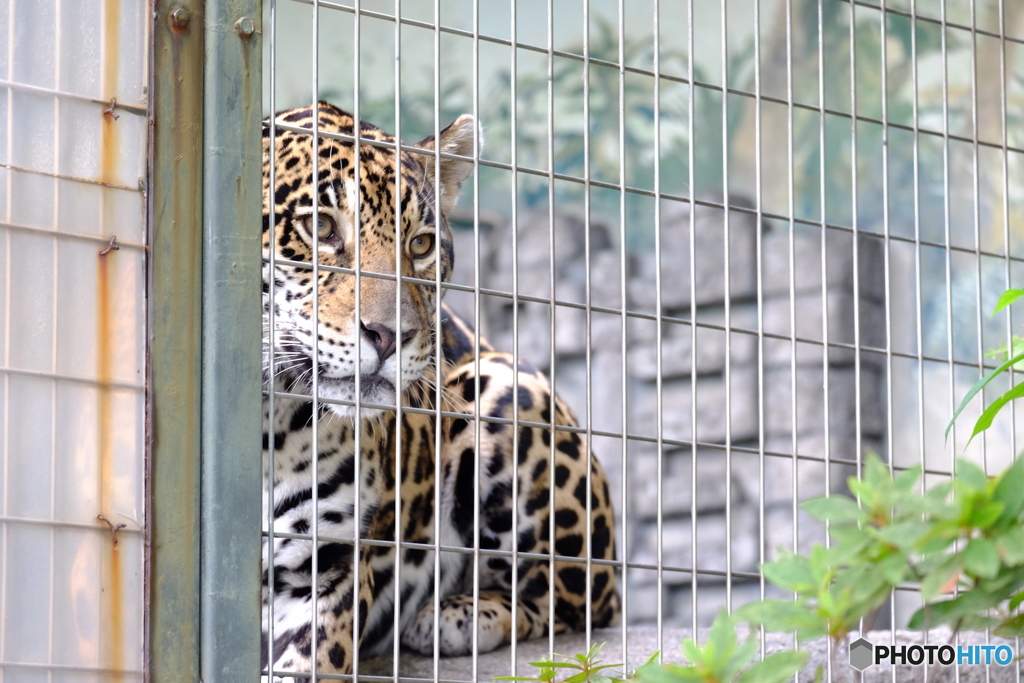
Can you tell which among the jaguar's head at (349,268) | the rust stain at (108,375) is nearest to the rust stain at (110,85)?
the rust stain at (108,375)

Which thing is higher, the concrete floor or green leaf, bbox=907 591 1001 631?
green leaf, bbox=907 591 1001 631

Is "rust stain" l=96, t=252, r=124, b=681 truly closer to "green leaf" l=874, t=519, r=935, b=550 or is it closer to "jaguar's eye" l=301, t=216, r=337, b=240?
"jaguar's eye" l=301, t=216, r=337, b=240

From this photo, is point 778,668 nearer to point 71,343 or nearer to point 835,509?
point 835,509

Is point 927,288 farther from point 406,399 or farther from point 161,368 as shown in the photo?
point 161,368

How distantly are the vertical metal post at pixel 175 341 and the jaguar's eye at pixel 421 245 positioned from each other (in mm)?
1100

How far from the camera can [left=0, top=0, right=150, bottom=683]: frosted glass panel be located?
1790 millimetres

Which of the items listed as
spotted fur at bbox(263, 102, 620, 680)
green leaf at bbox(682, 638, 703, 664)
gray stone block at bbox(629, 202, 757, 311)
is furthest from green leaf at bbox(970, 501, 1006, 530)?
gray stone block at bbox(629, 202, 757, 311)

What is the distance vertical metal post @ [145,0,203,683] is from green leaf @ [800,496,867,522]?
99 centimetres

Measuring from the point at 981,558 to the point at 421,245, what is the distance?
6.91ft

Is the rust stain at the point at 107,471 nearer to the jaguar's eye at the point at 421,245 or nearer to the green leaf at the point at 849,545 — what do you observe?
the green leaf at the point at 849,545

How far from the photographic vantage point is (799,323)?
28.9 ft

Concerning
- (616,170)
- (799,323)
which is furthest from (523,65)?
(799,323)

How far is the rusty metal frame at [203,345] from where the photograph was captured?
1.85 metres

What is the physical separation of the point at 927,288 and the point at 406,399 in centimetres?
664
